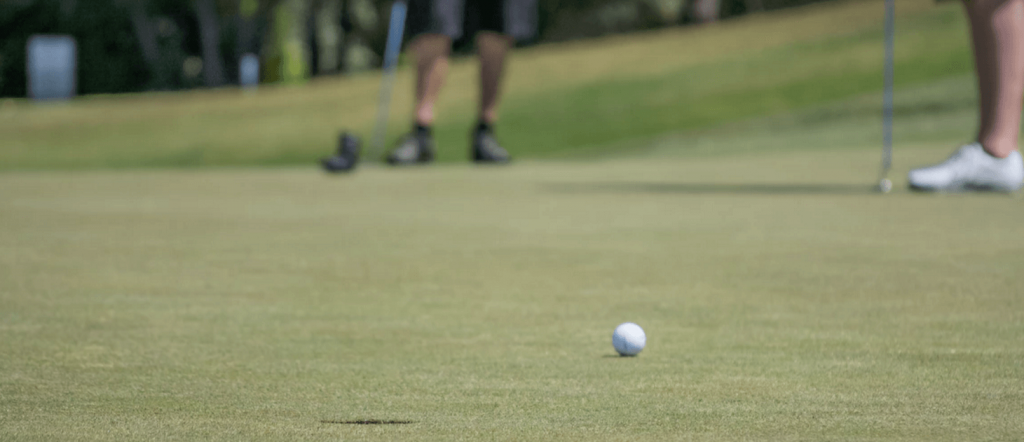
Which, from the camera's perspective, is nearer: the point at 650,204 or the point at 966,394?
the point at 966,394

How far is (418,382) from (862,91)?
1490cm

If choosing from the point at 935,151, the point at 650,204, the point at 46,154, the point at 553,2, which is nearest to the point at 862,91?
the point at 935,151

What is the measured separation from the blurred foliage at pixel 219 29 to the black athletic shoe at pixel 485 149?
1068 inches

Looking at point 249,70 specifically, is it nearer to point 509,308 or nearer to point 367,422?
point 509,308

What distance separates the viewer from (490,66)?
34.0 feet

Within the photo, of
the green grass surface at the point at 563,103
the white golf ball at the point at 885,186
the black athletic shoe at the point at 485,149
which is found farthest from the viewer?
the green grass surface at the point at 563,103

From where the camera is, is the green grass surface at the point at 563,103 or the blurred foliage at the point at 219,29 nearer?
Result: the green grass surface at the point at 563,103

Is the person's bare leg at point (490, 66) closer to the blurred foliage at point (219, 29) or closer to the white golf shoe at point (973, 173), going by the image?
the white golf shoe at point (973, 173)

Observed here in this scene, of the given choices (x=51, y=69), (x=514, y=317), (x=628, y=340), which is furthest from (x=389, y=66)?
(x=51, y=69)

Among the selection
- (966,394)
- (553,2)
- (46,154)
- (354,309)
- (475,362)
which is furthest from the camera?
(553,2)

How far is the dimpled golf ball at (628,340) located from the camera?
2988 millimetres

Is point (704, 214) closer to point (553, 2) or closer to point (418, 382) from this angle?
point (418, 382)

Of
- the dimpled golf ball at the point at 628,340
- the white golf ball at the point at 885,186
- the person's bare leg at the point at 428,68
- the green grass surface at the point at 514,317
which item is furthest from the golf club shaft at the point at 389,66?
the dimpled golf ball at the point at 628,340

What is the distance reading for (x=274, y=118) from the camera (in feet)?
56.0
